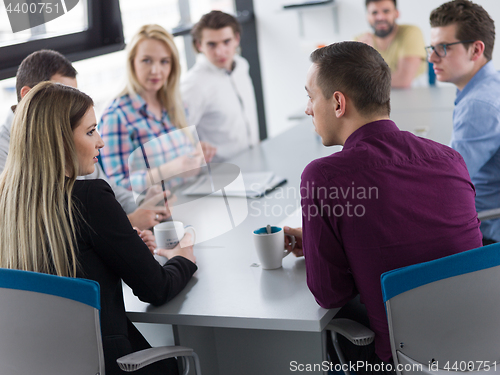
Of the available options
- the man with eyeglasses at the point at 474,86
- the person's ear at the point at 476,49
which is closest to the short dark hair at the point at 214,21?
the man with eyeglasses at the point at 474,86

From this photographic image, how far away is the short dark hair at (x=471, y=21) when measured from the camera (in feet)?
6.49

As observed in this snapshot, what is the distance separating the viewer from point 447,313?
1116mm

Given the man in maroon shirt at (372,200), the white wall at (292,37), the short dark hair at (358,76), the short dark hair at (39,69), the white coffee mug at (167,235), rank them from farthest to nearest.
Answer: the white wall at (292,37) → the short dark hair at (39,69) → the white coffee mug at (167,235) → the short dark hair at (358,76) → the man in maroon shirt at (372,200)

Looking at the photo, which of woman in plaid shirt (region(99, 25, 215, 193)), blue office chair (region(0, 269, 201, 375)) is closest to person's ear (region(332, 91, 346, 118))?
blue office chair (region(0, 269, 201, 375))

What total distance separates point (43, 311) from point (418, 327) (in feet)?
2.69

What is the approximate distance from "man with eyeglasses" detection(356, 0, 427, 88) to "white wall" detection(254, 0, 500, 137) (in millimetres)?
870

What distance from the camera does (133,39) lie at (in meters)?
2.72

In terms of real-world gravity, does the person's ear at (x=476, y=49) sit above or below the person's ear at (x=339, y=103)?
above

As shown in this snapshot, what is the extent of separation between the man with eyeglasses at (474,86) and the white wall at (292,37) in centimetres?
317


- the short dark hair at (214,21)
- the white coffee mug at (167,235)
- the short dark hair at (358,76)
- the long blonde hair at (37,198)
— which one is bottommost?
the white coffee mug at (167,235)

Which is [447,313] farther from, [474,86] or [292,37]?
[292,37]

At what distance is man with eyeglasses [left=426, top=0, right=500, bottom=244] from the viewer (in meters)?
1.83

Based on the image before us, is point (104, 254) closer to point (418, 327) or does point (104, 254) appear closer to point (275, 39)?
point (418, 327)

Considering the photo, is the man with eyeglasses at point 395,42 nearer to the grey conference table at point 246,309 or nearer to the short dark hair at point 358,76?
the grey conference table at point 246,309
